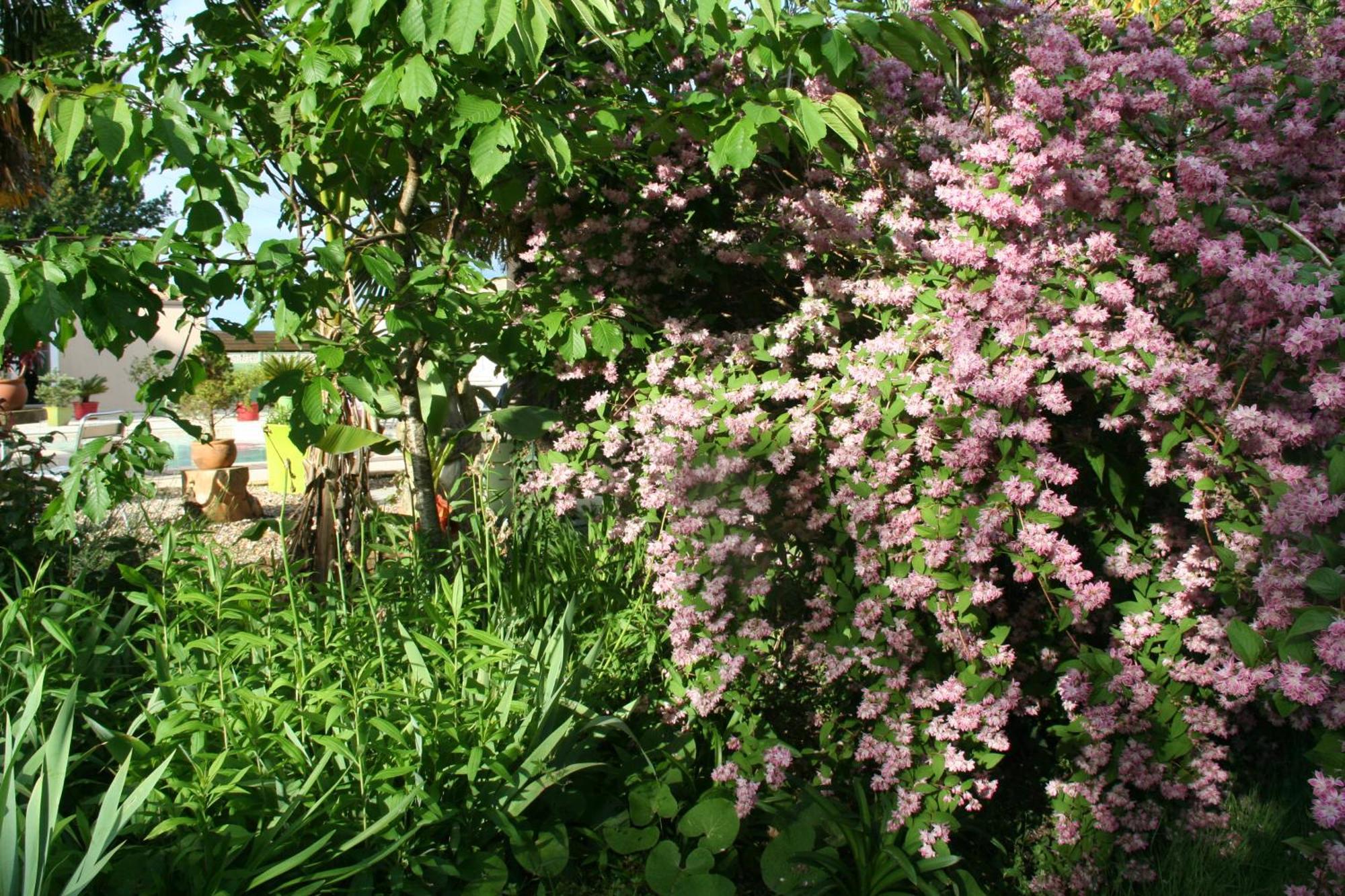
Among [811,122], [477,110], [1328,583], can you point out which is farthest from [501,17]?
[1328,583]

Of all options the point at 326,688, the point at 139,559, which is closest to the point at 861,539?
the point at 326,688

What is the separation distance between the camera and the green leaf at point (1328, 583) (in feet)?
5.43

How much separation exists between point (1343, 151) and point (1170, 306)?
22.3 inches

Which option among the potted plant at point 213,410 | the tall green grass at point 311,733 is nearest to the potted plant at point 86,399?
the potted plant at point 213,410

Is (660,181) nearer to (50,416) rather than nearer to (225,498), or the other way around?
(225,498)

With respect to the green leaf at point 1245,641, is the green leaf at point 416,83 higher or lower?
higher

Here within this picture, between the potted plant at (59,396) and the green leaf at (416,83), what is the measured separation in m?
18.2

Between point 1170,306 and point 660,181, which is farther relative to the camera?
point 660,181

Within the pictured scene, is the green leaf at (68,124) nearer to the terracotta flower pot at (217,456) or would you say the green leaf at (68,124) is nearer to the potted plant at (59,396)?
the terracotta flower pot at (217,456)

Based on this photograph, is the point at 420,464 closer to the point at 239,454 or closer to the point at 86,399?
the point at 239,454

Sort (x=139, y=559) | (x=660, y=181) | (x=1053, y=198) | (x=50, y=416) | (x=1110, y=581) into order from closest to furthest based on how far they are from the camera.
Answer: (x=1053, y=198)
(x=1110, y=581)
(x=660, y=181)
(x=139, y=559)
(x=50, y=416)

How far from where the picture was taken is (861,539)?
262 cm

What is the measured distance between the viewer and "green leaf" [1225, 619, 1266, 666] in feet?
6.72

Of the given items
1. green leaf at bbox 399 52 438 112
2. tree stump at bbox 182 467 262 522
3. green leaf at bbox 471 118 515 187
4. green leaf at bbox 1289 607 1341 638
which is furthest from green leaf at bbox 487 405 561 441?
tree stump at bbox 182 467 262 522
